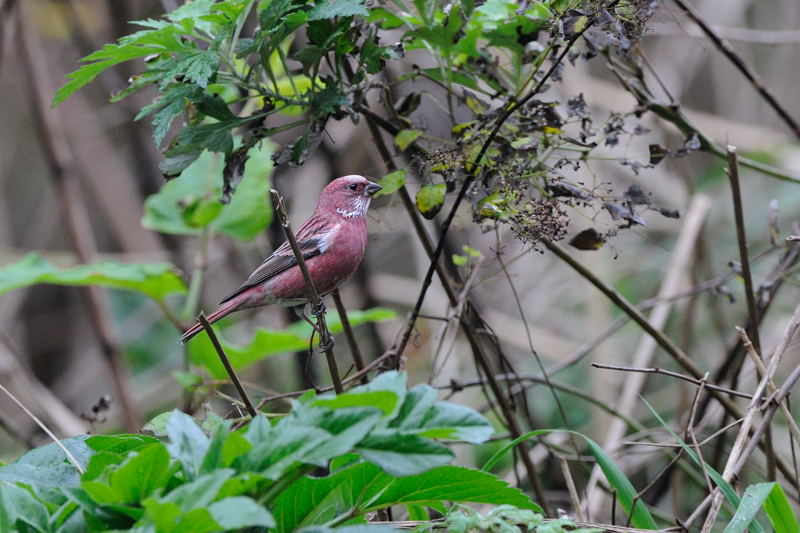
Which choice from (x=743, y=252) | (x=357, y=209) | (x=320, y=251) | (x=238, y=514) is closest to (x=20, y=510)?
(x=238, y=514)

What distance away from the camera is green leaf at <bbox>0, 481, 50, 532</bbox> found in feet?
4.06

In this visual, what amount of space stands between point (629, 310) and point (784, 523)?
25.6 inches

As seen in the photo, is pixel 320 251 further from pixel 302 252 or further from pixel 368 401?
pixel 368 401

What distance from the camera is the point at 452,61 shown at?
6.59ft

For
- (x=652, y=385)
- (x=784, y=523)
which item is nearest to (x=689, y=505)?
(x=652, y=385)

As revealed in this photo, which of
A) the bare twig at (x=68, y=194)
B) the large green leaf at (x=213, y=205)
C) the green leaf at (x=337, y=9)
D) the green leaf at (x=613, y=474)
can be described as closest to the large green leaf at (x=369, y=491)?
the green leaf at (x=613, y=474)

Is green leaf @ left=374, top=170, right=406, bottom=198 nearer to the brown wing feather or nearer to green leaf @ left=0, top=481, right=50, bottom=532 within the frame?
the brown wing feather

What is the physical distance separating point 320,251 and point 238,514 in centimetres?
157

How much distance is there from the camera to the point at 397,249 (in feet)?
19.9

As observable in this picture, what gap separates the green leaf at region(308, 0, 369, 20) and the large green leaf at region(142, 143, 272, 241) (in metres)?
1.47

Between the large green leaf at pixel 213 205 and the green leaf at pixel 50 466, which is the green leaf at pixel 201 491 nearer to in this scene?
the green leaf at pixel 50 466

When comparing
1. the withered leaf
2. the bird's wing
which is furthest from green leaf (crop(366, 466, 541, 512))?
the bird's wing

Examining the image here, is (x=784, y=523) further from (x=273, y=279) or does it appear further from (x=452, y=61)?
(x=273, y=279)

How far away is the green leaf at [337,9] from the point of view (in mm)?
1690
